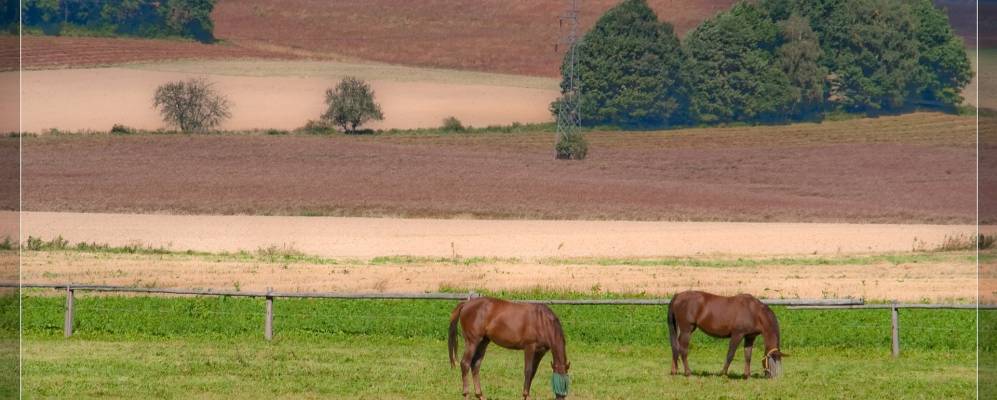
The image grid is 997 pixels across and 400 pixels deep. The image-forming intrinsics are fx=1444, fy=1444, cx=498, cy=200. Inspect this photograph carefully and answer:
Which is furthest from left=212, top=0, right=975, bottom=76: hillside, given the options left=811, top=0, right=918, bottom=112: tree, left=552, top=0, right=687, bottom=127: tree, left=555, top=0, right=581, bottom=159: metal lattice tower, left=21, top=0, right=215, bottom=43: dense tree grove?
left=555, top=0, right=581, bottom=159: metal lattice tower

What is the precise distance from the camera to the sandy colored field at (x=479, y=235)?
5234 cm

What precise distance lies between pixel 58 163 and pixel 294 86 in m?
38.1

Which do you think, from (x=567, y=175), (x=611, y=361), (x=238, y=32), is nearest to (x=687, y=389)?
(x=611, y=361)

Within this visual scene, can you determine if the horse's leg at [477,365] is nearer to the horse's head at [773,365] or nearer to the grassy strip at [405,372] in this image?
the grassy strip at [405,372]

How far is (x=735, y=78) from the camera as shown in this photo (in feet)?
363

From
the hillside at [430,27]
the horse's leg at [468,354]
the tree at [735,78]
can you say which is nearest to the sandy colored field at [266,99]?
the hillside at [430,27]

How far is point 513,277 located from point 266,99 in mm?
78196

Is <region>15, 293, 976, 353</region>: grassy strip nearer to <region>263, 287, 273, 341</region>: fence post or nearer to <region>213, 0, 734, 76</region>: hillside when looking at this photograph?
<region>263, 287, 273, 341</region>: fence post

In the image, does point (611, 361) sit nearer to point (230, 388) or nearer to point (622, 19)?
point (230, 388)

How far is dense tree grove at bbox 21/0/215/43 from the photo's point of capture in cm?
13012

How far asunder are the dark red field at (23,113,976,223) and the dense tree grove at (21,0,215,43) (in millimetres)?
40531

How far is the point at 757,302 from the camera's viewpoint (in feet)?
60.0

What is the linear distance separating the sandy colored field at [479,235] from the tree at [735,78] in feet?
145

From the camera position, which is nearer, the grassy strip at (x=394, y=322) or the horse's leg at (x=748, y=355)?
the horse's leg at (x=748, y=355)
